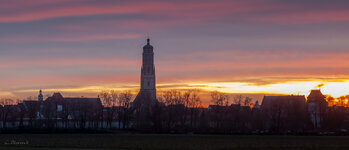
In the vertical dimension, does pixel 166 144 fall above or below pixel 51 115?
below

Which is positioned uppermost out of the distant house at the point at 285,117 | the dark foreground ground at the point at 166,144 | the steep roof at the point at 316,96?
the steep roof at the point at 316,96

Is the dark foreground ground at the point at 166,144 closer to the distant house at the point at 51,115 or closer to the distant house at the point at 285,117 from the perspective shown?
the distant house at the point at 285,117

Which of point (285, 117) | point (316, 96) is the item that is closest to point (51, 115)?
point (285, 117)

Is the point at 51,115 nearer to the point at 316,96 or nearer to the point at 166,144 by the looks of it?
the point at 166,144

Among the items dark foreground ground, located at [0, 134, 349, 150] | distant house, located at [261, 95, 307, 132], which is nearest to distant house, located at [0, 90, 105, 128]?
distant house, located at [261, 95, 307, 132]

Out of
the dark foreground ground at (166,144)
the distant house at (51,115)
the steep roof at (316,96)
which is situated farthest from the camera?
the steep roof at (316,96)

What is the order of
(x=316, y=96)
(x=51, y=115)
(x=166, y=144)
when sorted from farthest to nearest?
(x=316, y=96)
(x=51, y=115)
(x=166, y=144)

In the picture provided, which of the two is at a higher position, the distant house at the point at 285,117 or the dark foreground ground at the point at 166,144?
the distant house at the point at 285,117

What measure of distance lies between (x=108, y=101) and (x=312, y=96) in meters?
78.8

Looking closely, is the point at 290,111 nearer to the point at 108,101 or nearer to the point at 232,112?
the point at 232,112

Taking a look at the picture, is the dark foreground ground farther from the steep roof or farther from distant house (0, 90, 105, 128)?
the steep roof

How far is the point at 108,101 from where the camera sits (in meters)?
152

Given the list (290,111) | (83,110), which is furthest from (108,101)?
(290,111)

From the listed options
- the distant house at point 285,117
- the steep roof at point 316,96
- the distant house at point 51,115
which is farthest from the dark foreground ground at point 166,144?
the steep roof at point 316,96
